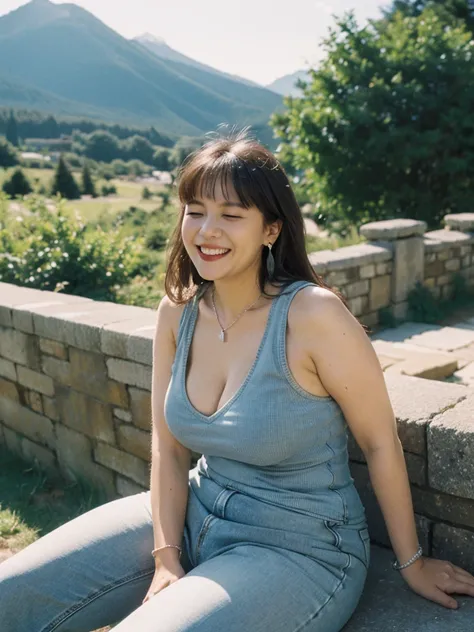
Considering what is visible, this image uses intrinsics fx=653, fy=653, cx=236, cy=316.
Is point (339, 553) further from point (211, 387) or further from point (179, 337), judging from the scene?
point (179, 337)

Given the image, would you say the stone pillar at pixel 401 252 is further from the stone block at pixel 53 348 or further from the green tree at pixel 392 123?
the stone block at pixel 53 348

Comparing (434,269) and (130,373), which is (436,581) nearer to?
(130,373)

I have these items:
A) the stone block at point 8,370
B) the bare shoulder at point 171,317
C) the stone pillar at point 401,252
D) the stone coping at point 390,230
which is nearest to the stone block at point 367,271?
the stone pillar at point 401,252

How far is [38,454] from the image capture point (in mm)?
4074

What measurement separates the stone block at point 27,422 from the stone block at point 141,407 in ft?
3.10

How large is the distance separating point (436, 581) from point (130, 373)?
1.83 metres

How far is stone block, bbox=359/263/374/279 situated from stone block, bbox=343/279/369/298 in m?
0.06

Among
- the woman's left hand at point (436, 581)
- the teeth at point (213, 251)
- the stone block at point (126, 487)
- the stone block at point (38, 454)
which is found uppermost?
the teeth at point (213, 251)

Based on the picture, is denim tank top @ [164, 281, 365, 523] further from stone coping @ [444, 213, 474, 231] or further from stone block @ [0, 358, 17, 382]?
stone coping @ [444, 213, 474, 231]

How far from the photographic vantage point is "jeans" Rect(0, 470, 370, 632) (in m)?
1.43

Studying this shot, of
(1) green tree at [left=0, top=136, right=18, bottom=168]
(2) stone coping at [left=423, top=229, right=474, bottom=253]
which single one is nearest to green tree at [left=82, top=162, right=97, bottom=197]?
(1) green tree at [left=0, top=136, right=18, bottom=168]

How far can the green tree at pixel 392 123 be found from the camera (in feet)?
36.0

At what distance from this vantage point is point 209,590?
1450mm

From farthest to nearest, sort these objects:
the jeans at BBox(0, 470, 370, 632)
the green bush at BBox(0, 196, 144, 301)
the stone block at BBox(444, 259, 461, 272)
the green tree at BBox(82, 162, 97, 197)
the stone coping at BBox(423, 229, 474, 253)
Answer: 1. the green tree at BBox(82, 162, 97, 197)
2. the stone block at BBox(444, 259, 461, 272)
3. the stone coping at BBox(423, 229, 474, 253)
4. the green bush at BBox(0, 196, 144, 301)
5. the jeans at BBox(0, 470, 370, 632)
